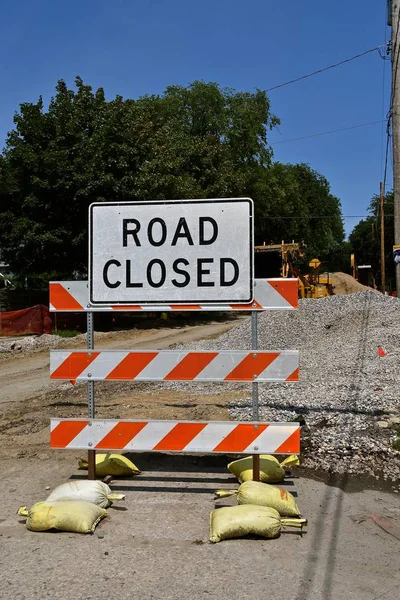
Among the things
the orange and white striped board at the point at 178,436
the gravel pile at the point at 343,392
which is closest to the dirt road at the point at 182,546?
the orange and white striped board at the point at 178,436

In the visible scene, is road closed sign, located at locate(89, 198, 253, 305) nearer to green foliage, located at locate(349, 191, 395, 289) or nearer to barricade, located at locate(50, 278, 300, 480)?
barricade, located at locate(50, 278, 300, 480)

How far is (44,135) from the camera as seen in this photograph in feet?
79.5

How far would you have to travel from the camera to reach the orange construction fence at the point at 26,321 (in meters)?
23.6

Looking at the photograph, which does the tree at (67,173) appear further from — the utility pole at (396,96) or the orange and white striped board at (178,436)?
the orange and white striped board at (178,436)

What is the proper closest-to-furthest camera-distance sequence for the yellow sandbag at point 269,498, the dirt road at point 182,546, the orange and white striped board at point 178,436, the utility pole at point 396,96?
1. the dirt road at point 182,546
2. the yellow sandbag at point 269,498
3. the orange and white striped board at point 178,436
4. the utility pole at point 396,96

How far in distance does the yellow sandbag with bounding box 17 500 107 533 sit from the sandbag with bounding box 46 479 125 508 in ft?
0.54

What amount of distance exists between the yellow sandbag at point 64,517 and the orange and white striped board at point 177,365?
1108mm

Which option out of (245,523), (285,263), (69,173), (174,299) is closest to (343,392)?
(174,299)

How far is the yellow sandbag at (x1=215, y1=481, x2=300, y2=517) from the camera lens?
4.43 meters

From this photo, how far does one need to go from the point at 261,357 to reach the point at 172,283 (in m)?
1.00

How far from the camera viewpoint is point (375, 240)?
70.9 m

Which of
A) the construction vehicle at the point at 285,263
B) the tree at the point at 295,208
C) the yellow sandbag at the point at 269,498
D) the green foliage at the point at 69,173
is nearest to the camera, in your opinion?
the yellow sandbag at the point at 269,498

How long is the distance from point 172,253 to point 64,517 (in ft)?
7.48

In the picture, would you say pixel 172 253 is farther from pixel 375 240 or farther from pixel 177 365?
pixel 375 240
